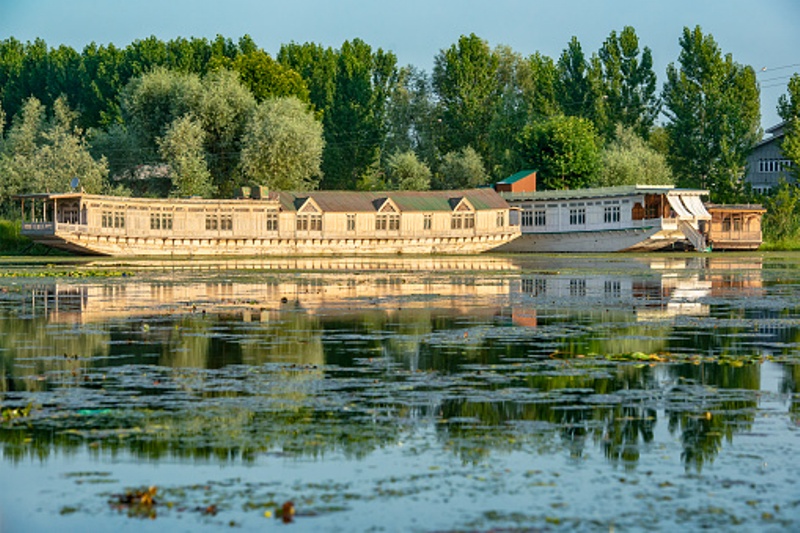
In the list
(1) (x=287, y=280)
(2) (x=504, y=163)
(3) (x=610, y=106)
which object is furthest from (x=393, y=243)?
(1) (x=287, y=280)

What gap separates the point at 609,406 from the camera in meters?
16.6

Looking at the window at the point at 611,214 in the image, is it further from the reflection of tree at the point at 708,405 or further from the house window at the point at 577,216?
the reflection of tree at the point at 708,405

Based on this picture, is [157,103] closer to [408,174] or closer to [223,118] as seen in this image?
[223,118]

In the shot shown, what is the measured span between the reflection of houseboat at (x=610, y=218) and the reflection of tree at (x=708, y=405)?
7449cm

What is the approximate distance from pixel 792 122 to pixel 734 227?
12.0 meters

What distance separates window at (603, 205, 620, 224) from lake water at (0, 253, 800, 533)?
64.8m

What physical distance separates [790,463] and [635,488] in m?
2.12

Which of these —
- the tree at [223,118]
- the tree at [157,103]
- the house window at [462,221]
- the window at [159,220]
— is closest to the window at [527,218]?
the house window at [462,221]

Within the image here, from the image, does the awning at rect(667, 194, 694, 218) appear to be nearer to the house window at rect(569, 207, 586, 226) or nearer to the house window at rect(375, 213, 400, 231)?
the house window at rect(569, 207, 586, 226)

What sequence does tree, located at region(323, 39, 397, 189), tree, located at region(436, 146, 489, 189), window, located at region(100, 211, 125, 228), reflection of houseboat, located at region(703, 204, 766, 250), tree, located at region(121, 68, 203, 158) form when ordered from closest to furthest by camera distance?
window, located at region(100, 211, 125, 228) → tree, located at region(121, 68, 203, 158) → reflection of houseboat, located at region(703, 204, 766, 250) → tree, located at region(323, 39, 397, 189) → tree, located at region(436, 146, 489, 189)

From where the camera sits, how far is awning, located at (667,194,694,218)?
94.4 metres

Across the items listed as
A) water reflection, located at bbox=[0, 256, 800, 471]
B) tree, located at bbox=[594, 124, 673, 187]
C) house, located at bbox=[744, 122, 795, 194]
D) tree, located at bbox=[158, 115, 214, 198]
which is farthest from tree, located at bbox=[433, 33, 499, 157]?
water reflection, located at bbox=[0, 256, 800, 471]

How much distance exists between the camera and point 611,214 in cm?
9688

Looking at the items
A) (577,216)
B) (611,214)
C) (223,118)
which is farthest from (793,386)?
(577,216)
